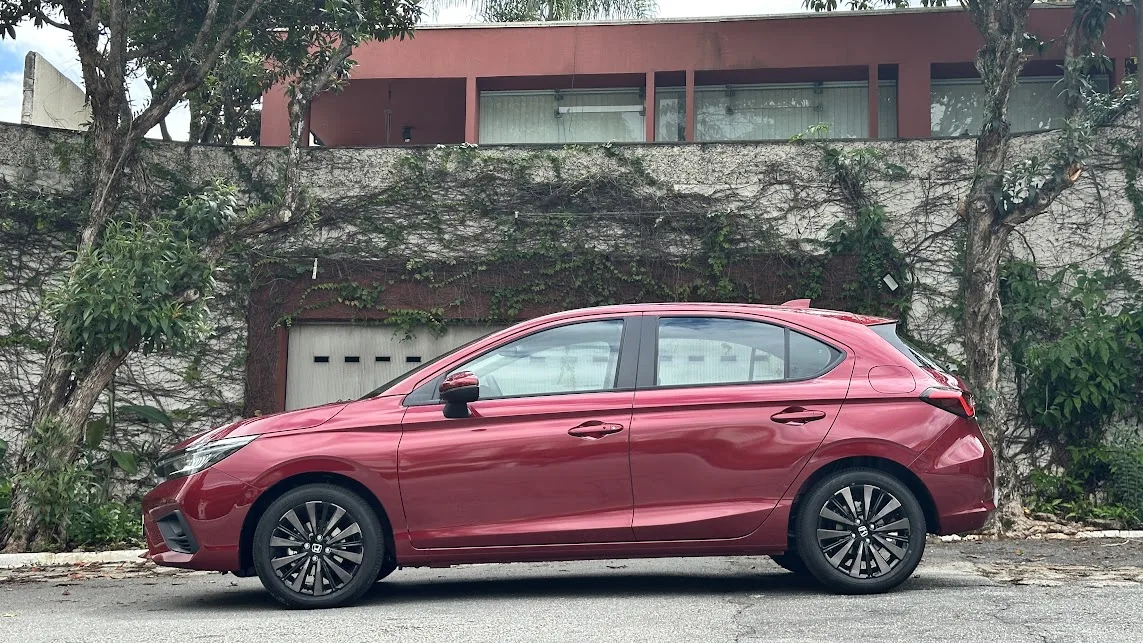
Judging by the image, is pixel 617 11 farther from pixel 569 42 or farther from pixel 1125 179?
pixel 1125 179

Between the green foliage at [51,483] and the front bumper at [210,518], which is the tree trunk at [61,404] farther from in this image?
the front bumper at [210,518]

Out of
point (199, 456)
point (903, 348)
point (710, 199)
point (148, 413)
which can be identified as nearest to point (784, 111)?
point (710, 199)

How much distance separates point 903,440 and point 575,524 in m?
1.84

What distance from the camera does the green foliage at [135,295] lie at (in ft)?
33.7

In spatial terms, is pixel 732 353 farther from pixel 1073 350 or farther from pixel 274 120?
pixel 274 120

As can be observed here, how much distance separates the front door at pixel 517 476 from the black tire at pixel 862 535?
1.03 meters

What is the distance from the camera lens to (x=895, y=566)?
6812 millimetres

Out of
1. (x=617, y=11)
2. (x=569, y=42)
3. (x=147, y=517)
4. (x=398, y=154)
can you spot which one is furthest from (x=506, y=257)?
(x=617, y=11)

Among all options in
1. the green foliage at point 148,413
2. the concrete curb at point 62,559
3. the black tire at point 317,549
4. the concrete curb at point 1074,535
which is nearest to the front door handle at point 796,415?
the black tire at point 317,549

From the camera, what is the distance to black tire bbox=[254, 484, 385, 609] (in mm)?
6699

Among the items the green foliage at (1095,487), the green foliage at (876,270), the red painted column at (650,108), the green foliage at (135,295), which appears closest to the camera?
the green foliage at (135,295)

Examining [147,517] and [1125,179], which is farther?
[1125,179]

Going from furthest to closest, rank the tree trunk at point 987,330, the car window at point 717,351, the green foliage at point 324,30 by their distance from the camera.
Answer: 1. the green foliage at point 324,30
2. the tree trunk at point 987,330
3. the car window at point 717,351

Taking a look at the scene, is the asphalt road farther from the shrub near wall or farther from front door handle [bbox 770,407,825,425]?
the shrub near wall
